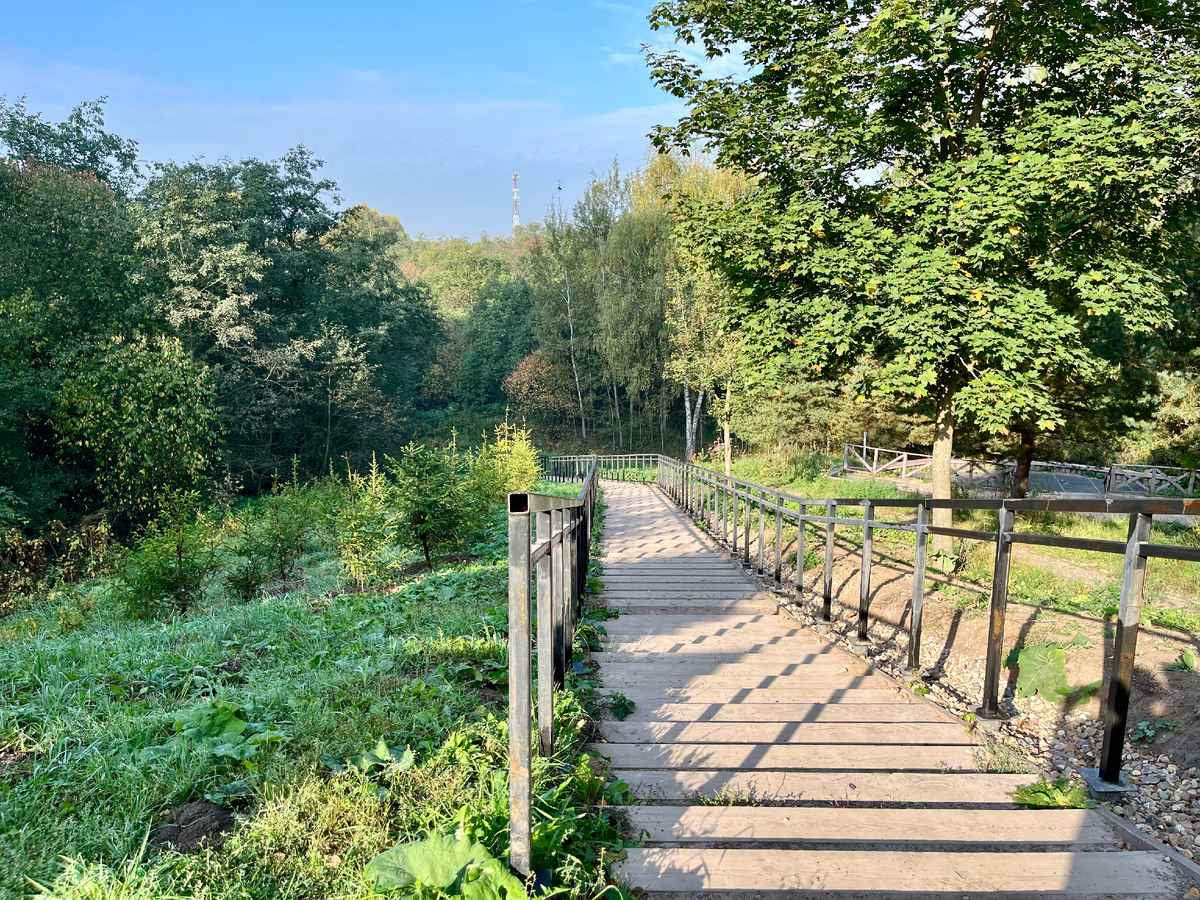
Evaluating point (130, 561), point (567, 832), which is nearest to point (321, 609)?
point (130, 561)

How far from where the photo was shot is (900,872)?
2.22 m

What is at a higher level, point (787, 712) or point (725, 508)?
point (725, 508)

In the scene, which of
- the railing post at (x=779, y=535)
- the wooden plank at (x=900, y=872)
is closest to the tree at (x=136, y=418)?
the railing post at (x=779, y=535)

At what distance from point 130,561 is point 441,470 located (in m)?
3.43

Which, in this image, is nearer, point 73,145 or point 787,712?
point 787,712

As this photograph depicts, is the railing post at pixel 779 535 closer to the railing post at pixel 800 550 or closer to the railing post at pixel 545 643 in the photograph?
the railing post at pixel 800 550

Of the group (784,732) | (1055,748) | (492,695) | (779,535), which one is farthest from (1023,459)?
(492,695)

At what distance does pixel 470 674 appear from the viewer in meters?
3.62

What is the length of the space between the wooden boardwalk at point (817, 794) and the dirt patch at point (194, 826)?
1292mm

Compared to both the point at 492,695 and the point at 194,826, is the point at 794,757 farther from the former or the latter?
the point at 194,826

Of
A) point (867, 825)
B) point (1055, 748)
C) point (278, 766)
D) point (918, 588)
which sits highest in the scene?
point (918, 588)

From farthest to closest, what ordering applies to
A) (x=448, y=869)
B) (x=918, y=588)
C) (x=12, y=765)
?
(x=918, y=588)
(x=12, y=765)
(x=448, y=869)

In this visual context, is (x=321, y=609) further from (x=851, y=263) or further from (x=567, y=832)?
(x=851, y=263)

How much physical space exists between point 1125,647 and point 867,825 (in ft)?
4.30
